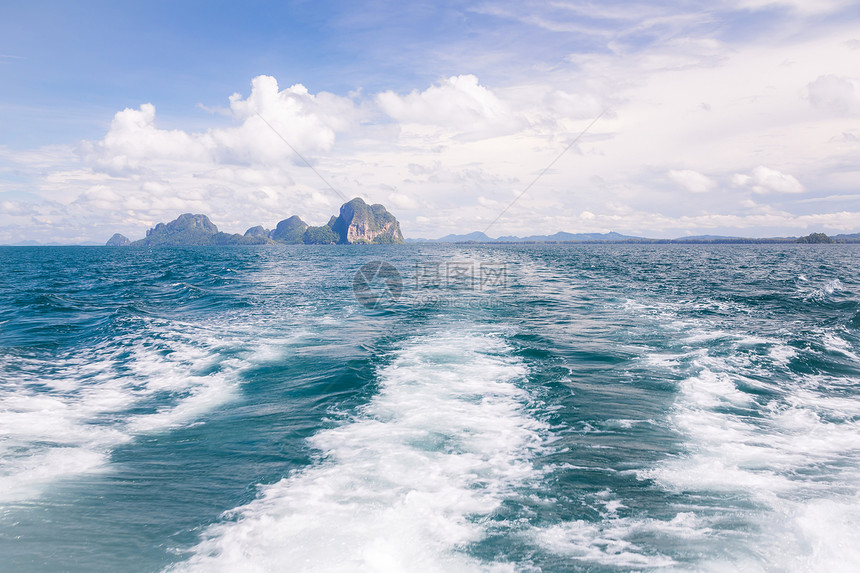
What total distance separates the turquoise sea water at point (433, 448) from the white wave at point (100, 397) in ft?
0.21

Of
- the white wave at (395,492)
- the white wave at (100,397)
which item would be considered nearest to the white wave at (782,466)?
the white wave at (395,492)

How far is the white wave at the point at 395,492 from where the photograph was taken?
5215 millimetres

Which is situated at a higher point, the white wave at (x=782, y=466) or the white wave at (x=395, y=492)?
the white wave at (x=782, y=466)

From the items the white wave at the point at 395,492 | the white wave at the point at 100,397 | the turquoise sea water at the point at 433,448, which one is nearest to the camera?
the white wave at the point at 395,492

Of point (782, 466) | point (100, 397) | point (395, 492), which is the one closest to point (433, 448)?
point (395, 492)

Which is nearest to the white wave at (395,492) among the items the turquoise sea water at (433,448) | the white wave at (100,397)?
the turquoise sea water at (433,448)

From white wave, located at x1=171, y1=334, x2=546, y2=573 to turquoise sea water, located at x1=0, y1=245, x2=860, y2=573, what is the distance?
0.04 m

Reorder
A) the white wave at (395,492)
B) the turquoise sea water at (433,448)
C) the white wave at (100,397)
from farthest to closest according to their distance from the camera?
the white wave at (100,397) < the turquoise sea water at (433,448) < the white wave at (395,492)

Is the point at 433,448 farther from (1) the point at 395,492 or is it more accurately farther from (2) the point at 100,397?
(2) the point at 100,397

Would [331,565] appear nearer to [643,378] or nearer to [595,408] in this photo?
[595,408]

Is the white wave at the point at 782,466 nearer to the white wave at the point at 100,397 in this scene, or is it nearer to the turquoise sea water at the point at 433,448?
the turquoise sea water at the point at 433,448

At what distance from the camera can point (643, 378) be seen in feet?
37.1

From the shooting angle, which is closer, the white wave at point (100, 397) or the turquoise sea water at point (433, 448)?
the turquoise sea water at point (433, 448)

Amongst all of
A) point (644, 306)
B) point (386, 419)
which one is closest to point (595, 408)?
point (386, 419)
